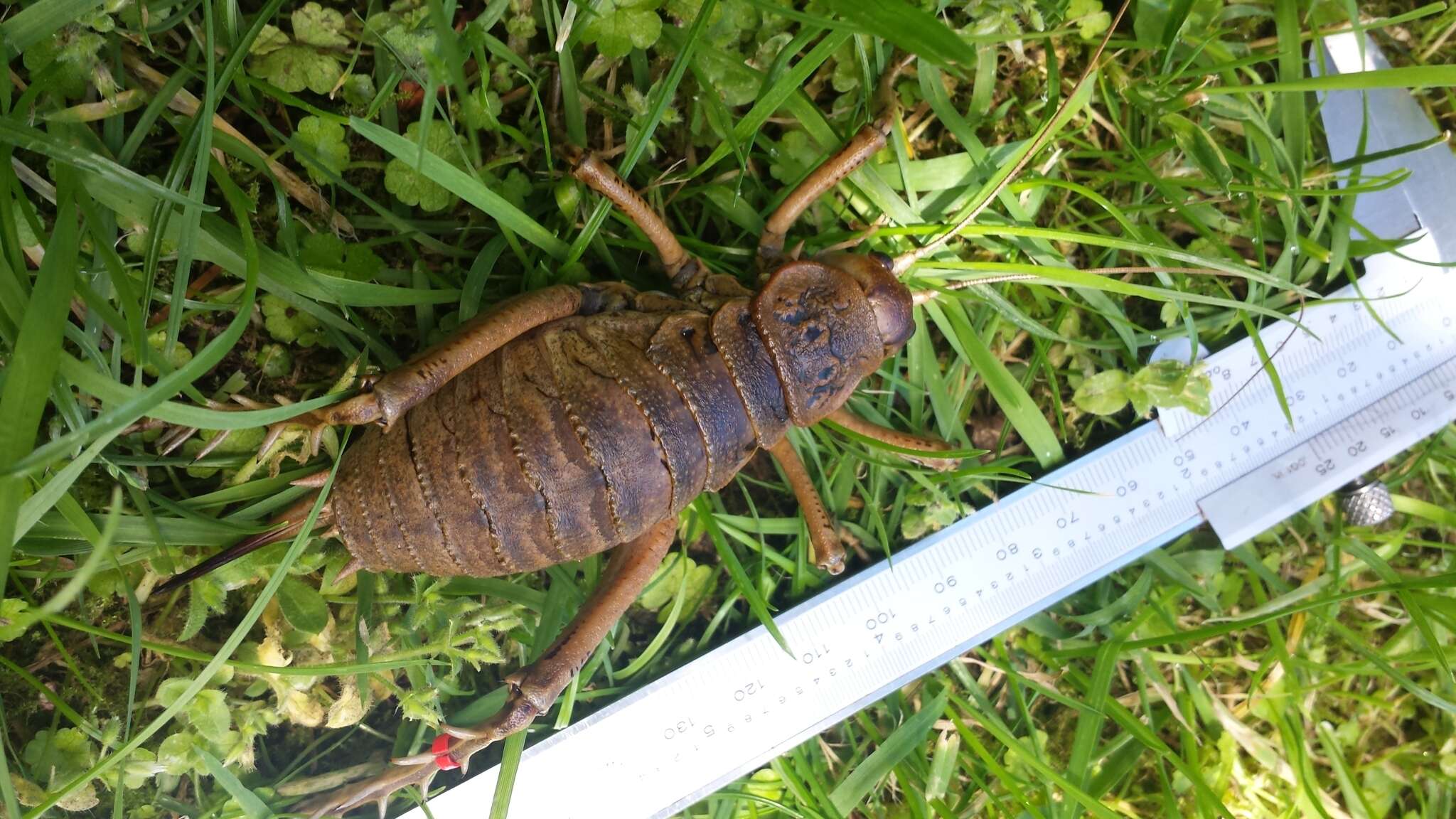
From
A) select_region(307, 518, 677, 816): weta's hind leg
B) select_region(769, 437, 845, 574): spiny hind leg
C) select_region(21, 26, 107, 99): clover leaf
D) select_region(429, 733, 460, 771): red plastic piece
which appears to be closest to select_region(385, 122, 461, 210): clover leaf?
select_region(21, 26, 107, 99): clover leaf

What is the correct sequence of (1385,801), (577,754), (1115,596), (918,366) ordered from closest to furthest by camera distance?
(577,754) < (918,366) < (1115,596) < (1385,801)

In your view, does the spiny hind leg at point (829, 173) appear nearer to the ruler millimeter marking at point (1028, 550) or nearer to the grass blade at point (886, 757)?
the ruler millimeter marking at point (1028, 550)

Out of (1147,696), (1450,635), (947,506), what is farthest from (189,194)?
(1450,635)

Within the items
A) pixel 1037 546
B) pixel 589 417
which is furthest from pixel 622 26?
pixel 1037 546

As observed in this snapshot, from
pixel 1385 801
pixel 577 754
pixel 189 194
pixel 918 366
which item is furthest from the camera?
pixel 1385 801

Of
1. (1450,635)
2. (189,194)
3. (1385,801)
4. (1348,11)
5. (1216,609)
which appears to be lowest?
(1385,801)

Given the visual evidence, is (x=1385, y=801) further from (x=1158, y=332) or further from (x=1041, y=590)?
(x=1158, y=332)

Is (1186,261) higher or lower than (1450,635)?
higher
